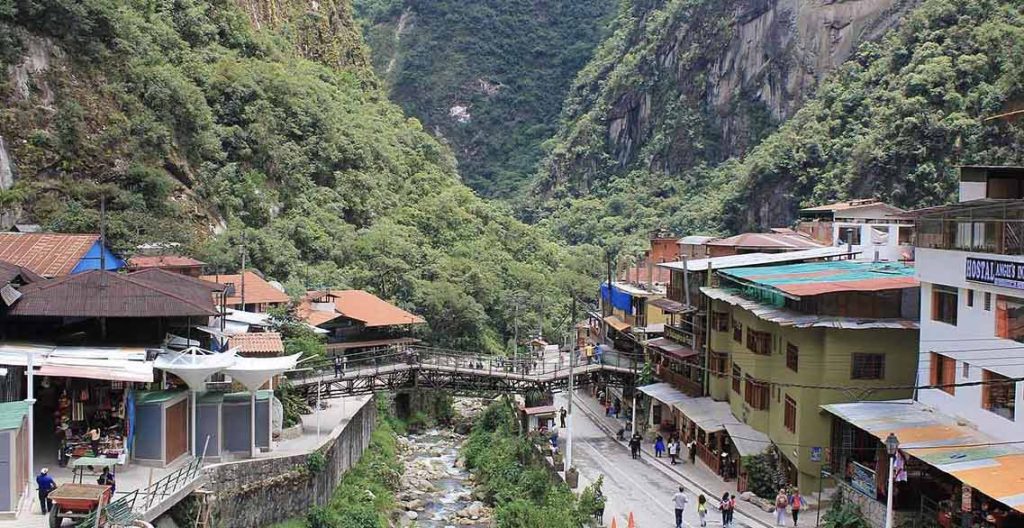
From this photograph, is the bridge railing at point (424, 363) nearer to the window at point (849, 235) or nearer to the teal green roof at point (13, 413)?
the window at point (849, 235)

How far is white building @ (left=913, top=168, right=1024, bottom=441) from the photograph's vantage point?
2562 cm

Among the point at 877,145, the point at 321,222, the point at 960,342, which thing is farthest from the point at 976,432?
the point at 877,145

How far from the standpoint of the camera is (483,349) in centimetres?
6681

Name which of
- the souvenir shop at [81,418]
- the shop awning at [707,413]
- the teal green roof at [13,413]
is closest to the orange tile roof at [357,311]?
the shop awning at [707,413]

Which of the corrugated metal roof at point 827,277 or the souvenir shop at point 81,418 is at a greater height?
the corrugated metal roof at point 827,277

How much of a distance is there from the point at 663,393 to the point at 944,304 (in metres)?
17.5

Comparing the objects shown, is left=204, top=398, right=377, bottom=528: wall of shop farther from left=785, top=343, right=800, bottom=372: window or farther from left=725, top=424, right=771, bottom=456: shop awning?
left=785, top=343, right=800, bottom=372: window

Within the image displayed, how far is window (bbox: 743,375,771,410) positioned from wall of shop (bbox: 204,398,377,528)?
48.5 ft

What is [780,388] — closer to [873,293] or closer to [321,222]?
[873,293]

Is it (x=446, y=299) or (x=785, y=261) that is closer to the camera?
(x=785, y=261)

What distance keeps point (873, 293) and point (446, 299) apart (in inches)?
1409

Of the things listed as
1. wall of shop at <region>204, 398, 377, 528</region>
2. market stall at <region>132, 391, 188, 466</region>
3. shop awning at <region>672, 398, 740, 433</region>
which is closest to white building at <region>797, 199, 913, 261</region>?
shop awning at <region>672, 398, 740, 433</region>

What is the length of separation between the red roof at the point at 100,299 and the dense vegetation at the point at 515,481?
1204cm

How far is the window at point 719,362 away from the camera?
1646 inches
